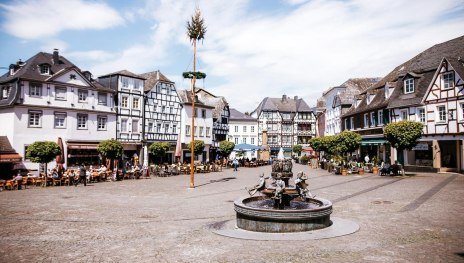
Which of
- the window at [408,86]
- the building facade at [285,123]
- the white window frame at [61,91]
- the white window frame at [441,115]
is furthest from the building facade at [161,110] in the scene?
the building facade at [285,123]

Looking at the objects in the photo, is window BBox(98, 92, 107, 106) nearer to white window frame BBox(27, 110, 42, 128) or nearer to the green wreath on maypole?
white window frame BBox(27, 110, 42, 128)

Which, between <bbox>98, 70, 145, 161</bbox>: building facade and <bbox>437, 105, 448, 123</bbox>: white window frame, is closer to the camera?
<bbox>437, 105, 448, 123</bbox>: white window frame

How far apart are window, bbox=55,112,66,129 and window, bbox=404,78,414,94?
3492 cm

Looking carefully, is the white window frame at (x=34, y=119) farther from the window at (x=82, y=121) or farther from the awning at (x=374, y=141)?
the awning at (x=374, y=141)

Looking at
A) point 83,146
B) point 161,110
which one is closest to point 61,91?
point 83,146

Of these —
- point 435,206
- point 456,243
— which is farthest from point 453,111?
point 456,243

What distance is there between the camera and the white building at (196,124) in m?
47.0

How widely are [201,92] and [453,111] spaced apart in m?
40.5

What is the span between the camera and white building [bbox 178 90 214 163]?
4697cm

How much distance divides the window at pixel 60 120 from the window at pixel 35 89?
7.88 ft

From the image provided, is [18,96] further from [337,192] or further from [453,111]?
[453,111]

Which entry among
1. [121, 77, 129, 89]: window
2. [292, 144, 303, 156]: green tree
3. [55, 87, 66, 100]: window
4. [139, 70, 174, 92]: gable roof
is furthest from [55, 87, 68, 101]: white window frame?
[292, 144, 303, 156]: green tree

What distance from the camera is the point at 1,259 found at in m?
7.99

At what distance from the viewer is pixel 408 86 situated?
35.3 m
